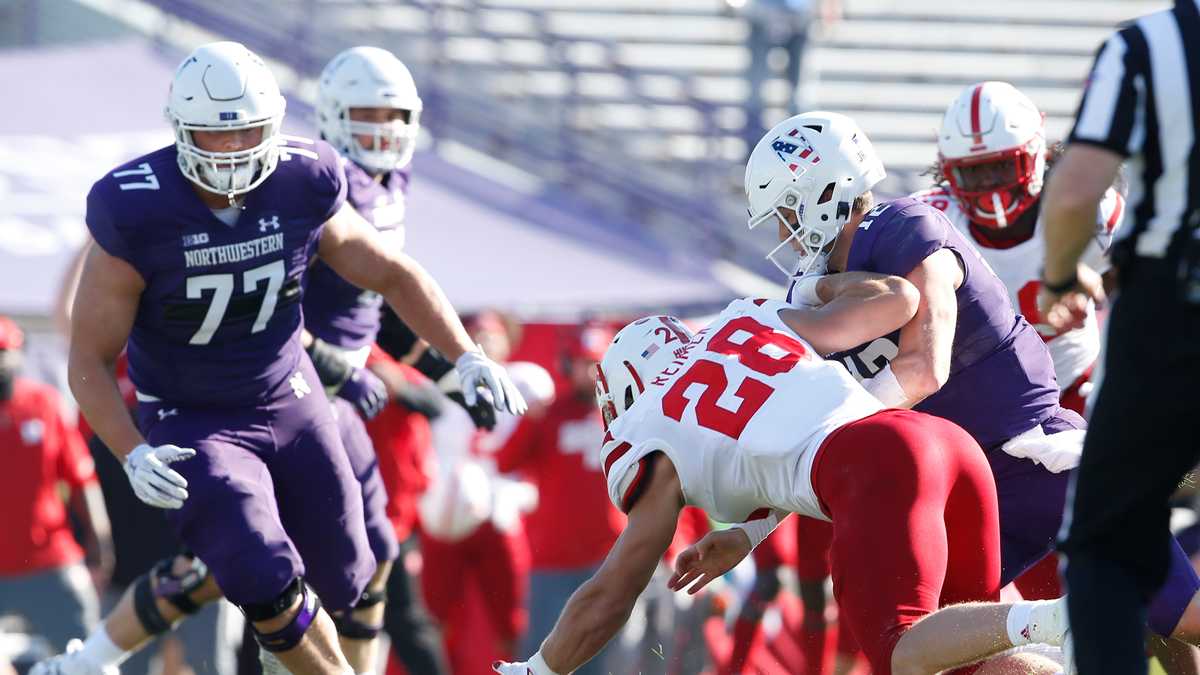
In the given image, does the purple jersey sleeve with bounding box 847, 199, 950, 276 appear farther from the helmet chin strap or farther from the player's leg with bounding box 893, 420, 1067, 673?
the helmet chin strap

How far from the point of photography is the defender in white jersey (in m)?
5.46

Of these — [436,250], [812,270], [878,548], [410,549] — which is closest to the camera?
[878,548]

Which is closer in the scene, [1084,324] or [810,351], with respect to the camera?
[810,351]

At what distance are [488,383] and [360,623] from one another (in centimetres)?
95

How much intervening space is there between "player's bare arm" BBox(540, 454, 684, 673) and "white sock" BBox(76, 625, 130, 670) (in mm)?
2116

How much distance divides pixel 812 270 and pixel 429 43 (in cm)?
951

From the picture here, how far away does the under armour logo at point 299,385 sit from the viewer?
206 inches

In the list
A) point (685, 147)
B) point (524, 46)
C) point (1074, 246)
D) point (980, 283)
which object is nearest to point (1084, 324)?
point (980, 283)

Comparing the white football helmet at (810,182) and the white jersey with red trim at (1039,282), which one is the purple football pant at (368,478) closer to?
the white football helmet at (810,182)

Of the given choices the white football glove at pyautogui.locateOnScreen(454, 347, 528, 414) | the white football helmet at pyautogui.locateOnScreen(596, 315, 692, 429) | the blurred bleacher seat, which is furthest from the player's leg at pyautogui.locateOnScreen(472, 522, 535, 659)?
the blurred bleacher seat

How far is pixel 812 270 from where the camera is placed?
15.0 ft

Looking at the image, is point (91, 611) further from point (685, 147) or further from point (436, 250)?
point (685, 147)

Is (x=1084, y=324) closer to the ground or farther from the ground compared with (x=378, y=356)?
farther from the ground

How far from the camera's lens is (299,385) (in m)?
5.26
